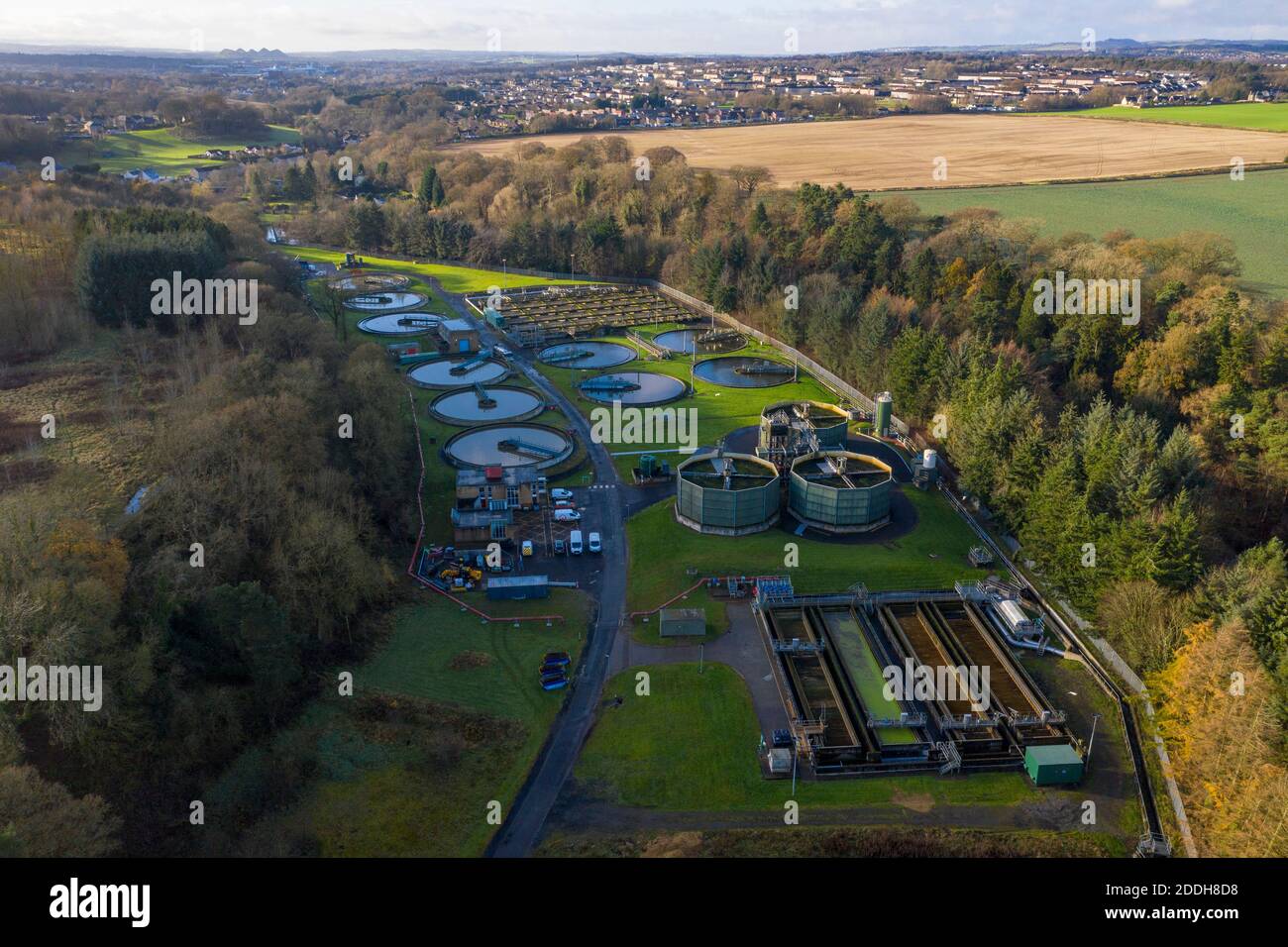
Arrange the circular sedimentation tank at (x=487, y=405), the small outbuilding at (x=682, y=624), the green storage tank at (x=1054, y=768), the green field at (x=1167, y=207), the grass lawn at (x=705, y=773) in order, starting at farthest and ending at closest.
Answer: the green field at (x=1167, y=207), the circular sedimentation tank at (x=487, y=405), the small outbuilding at (x=682, y=624), the green storage tank at (x=1054, y=768), the grass lawn at (x=705, y=773)

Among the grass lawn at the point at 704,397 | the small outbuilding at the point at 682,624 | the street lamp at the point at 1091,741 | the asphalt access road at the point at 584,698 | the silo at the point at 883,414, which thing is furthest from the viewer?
the silo at the point at 883,414

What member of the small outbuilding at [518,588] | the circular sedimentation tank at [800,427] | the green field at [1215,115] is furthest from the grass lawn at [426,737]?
the green field at [1215,115]

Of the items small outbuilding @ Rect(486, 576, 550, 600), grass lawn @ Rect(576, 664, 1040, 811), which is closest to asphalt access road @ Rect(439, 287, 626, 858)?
grass lawn @ Rect(576, 664, 1040, 811)

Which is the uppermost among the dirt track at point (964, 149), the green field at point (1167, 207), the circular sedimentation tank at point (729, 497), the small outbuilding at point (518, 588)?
the dirt track at point (964, 149)

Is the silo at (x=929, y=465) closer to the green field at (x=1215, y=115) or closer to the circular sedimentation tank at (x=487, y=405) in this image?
the circular sedimentation tank at (x=487, y=405)

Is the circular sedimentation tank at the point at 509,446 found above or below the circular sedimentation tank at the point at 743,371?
below

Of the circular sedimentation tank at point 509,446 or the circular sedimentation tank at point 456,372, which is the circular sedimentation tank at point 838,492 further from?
the circular sedimentation tank at point 456,372

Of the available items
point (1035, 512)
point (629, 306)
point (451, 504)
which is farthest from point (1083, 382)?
point (629, 306)

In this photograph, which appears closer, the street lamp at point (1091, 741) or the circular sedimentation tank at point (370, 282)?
the street lamp at point (1091, 741)

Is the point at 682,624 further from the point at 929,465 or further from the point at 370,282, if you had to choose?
the point at 370,282
